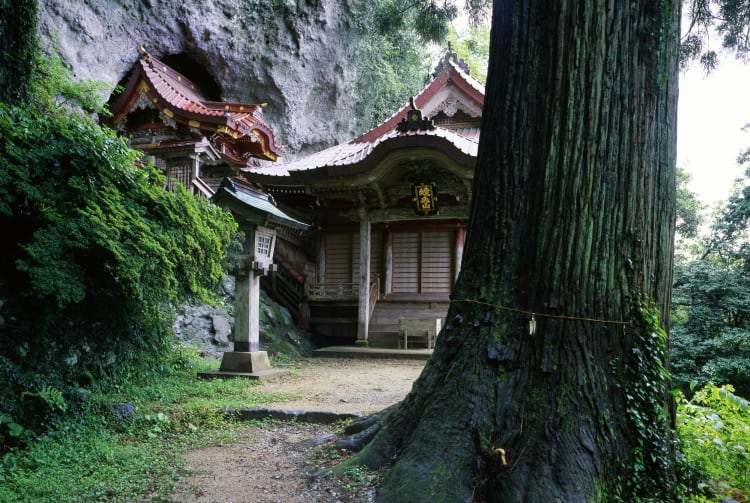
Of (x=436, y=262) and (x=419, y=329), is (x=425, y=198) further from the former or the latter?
(x=419, y=329)

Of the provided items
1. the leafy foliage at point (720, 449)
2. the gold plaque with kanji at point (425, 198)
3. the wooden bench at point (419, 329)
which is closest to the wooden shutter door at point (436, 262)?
the gold plaque with kanji at point (425, 198)

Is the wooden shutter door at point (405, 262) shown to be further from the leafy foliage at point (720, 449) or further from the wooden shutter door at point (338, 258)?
the leafy foliage at point (720, 449)

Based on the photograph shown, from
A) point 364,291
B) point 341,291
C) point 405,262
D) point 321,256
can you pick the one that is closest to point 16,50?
point 364,291

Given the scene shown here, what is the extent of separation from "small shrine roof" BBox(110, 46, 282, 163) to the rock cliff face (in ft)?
4.54

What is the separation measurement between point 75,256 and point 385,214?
330 inches

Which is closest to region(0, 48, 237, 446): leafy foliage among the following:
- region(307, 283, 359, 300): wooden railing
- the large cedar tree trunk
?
the large cedar tree trunk

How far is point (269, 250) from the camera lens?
7770 mm

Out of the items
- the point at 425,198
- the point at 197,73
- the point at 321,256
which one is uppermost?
the point at 197,73

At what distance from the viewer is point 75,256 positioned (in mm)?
4039

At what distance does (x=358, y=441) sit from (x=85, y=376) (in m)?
2.79

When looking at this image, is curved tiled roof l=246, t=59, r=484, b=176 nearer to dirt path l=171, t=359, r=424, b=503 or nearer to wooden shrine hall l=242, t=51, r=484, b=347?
wooden shrine hall l=242, t=51, r=484, b=347

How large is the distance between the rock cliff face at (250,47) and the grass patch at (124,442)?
12239mm

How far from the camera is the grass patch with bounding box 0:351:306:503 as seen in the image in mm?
3082

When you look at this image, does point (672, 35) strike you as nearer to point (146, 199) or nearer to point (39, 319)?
point (146, 199)
